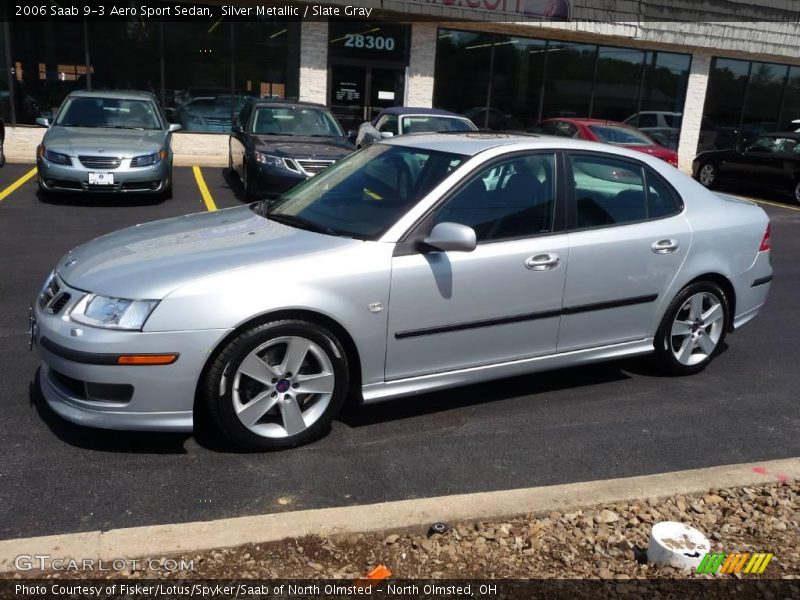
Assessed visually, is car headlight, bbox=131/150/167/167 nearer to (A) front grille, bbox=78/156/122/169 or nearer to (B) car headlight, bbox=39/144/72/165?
(A) front grille, bbox=78/156/122/169

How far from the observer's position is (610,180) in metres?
4.82

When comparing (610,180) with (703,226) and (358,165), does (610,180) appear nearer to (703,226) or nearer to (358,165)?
Result: (703,226)

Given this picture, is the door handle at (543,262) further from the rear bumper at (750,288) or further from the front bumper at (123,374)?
the front bumper at (123,374)

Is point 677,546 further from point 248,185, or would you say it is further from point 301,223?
point 248,185

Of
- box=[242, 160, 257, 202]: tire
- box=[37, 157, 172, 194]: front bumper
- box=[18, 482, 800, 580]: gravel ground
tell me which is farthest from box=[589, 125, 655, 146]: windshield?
box=[18, 482, 800, 580]: gravel ground

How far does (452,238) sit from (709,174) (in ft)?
48.7

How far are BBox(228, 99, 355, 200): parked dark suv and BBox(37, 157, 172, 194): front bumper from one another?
1.37 m

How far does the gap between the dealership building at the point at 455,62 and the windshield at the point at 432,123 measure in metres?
4.59

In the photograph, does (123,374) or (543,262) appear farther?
(543,262)

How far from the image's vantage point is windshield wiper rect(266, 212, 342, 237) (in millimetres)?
4207

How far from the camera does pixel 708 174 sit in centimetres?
1703

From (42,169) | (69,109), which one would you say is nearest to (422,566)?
(42,169)

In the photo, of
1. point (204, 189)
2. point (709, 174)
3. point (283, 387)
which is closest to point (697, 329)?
point (283, 387)

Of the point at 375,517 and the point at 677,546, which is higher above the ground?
the point at 677,546
